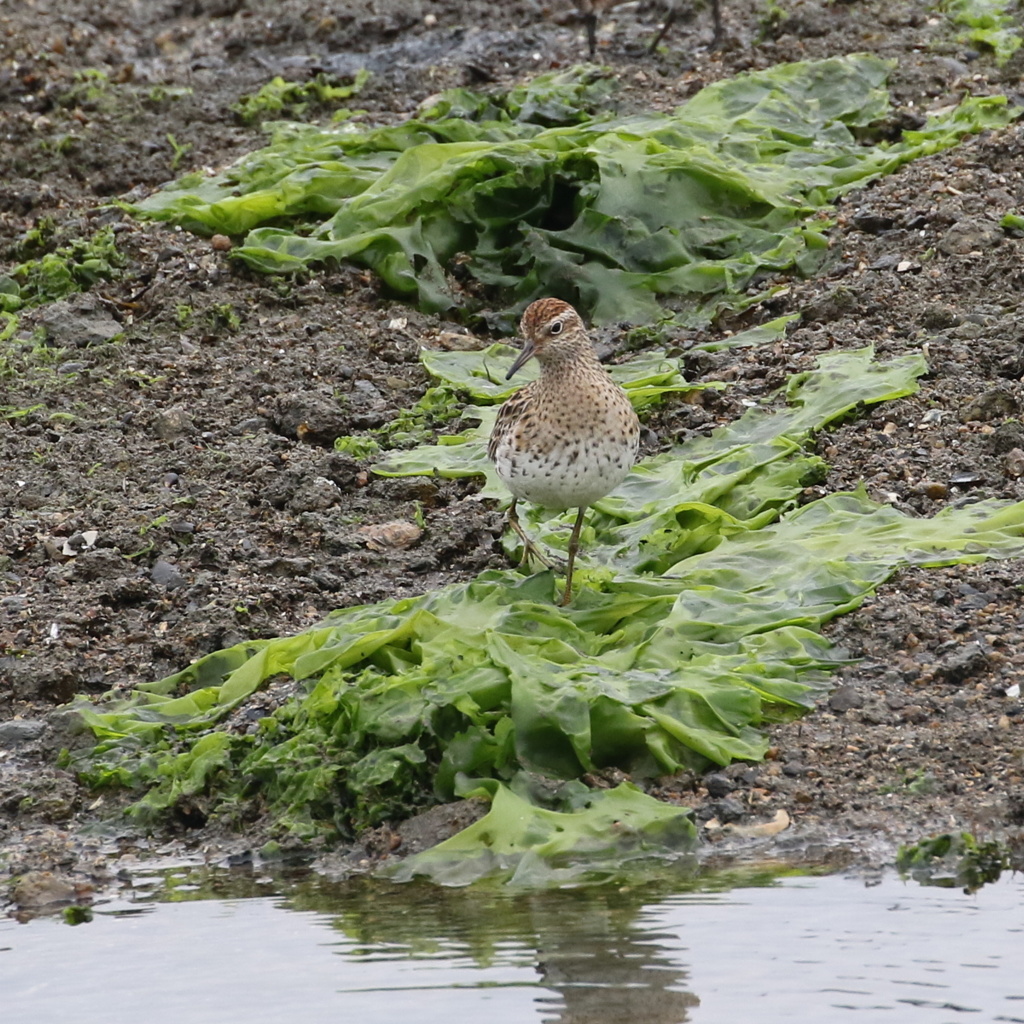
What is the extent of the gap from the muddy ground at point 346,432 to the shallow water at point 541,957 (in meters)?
0.46

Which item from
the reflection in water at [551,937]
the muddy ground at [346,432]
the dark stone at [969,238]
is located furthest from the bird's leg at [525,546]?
the dark stone at [969,238]

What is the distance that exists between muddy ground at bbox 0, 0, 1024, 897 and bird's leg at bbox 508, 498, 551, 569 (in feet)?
1.01

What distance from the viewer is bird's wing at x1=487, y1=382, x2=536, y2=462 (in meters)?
6.93

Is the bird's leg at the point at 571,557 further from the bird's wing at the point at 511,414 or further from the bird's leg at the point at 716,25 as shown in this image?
the bird's leg at the point at 716,25

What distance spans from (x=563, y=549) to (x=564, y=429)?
1.07 m

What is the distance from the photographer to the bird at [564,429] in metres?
6.73

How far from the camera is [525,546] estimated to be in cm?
740

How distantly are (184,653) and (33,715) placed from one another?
0.64 metres

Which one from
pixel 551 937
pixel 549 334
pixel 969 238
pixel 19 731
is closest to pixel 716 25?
pixel 969 238

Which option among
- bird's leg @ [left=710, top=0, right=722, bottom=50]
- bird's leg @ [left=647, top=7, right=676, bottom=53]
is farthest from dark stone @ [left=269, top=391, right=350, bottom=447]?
bird's leg @ [left=710, top=0, right=722, bottom=50]

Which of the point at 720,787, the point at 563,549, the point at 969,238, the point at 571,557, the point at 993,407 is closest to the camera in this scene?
Answer: the point at 720,787

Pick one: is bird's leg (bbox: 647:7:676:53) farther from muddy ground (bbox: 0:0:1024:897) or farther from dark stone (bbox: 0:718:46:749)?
dark stone (bbox: 0:718:46:749)

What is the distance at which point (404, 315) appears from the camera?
1002 cm

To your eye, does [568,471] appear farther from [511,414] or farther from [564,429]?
[511,414]
